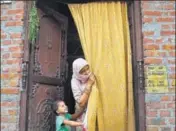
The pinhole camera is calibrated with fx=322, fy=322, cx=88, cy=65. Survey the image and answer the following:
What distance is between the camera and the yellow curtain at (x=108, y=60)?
3.22 m

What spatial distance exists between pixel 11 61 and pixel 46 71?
0.44m

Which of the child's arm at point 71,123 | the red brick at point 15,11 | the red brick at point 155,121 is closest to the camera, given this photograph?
the red brick at point 155,121

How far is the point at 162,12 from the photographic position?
323cm

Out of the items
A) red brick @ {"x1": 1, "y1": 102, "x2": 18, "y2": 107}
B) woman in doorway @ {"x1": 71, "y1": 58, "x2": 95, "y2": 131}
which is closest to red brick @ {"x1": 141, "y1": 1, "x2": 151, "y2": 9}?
woman in doorway @ {"x1": 71, "y1": 58, "x2": 95, "y2": 131}

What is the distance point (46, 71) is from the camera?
358 cm

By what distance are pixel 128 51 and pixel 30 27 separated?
41.5 inches

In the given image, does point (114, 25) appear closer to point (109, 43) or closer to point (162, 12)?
point (109, 43)

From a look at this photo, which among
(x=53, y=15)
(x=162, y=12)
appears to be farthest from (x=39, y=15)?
(x=162, y=12)

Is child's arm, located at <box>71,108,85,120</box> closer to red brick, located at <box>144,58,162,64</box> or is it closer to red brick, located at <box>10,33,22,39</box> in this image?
red brick, located at <box>144,58,162,64</box>

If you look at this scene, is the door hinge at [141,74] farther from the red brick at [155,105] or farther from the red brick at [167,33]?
the red brick at [167,33]

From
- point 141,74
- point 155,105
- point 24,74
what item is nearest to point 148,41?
point 141,74

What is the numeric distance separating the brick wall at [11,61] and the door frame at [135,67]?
50 millimetres

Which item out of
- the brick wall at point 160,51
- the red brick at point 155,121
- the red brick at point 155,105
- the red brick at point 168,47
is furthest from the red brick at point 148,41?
the red brick at point 155,121

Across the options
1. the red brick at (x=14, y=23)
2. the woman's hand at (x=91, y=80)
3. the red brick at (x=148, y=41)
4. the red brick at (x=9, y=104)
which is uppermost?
the red brick at (x=14, y=23)
